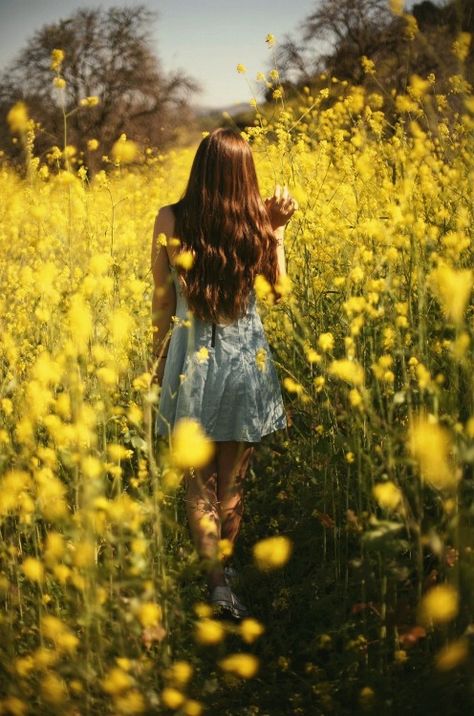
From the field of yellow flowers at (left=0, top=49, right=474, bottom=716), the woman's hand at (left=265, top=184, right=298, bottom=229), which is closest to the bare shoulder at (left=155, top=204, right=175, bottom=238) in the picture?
the field of yellow flowers at (left=0, top=49, right=474, bottom=716)

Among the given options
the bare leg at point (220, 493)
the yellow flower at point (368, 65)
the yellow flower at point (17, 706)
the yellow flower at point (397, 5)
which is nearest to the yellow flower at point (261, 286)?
the bare leg at point (220, 493)

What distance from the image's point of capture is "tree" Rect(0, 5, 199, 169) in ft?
46.7

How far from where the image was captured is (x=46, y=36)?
47.9 ft

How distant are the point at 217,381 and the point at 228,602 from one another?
70 centimetres

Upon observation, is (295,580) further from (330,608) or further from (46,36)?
(46,36)

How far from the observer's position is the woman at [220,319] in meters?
2.03

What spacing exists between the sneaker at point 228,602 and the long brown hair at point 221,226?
87 centimetres

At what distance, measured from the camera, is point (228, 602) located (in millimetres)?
1954

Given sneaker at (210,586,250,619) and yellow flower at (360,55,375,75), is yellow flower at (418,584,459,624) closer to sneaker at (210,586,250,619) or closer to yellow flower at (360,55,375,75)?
sneaker at (210,586,250,619)

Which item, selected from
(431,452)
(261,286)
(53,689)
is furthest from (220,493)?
(431,452)

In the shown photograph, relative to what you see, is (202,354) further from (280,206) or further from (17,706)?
(17,706)

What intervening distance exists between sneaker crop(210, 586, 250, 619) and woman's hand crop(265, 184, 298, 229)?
1.27 m

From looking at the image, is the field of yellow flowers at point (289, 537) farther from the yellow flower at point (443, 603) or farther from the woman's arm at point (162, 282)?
the woman's arm at point (162, 282)

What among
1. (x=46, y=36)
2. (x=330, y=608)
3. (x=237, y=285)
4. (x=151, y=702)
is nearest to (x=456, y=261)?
(x=237, y=285)
